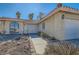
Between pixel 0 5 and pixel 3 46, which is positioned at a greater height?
pixel 0 5

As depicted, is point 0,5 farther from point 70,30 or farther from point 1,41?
point 70,30

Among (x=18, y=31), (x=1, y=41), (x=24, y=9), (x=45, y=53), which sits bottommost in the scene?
(x=45, y=53)

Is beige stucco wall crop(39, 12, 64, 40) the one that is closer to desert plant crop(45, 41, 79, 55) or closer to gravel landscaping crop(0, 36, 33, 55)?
desert plant crop(45, 41, 79, 55)

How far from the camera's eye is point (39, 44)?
21.5 ft

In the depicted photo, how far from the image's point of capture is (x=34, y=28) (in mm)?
6754

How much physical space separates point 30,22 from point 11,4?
1.09m

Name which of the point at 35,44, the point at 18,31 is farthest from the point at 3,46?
the point at 35,44

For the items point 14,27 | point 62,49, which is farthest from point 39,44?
point 14,27

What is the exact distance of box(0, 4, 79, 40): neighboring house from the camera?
6.57m

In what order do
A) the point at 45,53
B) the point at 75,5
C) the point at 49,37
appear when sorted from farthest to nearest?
the point at 49,37
the point at 75,5
the point at 45,53

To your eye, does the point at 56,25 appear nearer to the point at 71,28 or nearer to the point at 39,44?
the point at 71,28

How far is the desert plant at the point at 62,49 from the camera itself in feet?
19.3

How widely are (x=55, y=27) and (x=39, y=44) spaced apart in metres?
1.52

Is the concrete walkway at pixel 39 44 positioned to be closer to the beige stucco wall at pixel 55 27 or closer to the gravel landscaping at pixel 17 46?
the gravel landscaping at pixel 17 46
